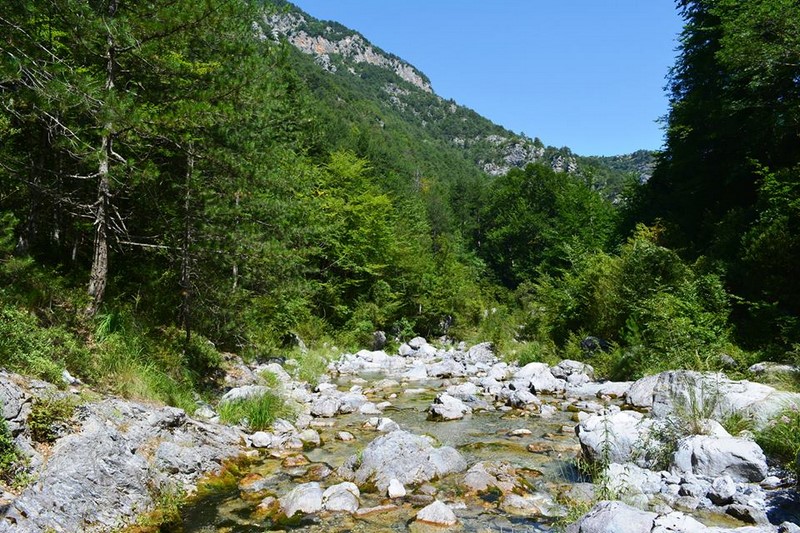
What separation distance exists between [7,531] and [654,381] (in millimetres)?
12125

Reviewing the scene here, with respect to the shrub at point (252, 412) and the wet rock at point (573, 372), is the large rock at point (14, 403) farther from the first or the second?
the wet rock at point (573, 372)

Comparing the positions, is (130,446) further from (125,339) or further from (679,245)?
(679,245)

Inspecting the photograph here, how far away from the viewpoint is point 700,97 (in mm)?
23078

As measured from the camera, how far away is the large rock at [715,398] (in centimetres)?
758

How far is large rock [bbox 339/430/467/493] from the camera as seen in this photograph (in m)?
7.22

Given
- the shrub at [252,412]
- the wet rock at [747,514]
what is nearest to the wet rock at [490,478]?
the wet rock at [747,514]

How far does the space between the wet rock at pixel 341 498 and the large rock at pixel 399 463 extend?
1.39 ft

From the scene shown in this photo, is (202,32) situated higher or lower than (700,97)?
lower

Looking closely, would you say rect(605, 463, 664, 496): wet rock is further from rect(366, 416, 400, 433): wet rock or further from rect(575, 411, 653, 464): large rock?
rect(366, 416, 400, 433): wet rock

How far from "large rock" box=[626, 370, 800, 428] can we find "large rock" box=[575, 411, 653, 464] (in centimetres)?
65

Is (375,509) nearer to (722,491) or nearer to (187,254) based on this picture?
(722,491)

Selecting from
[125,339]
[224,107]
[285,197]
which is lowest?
[125,339]

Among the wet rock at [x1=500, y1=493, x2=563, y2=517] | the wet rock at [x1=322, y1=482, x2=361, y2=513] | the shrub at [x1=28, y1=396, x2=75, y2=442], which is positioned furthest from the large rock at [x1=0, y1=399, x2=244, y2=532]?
the wet rock at [x1=500, y1=493, x2=563, y2=517]

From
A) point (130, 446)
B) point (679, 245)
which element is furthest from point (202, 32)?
point (679, 245)
